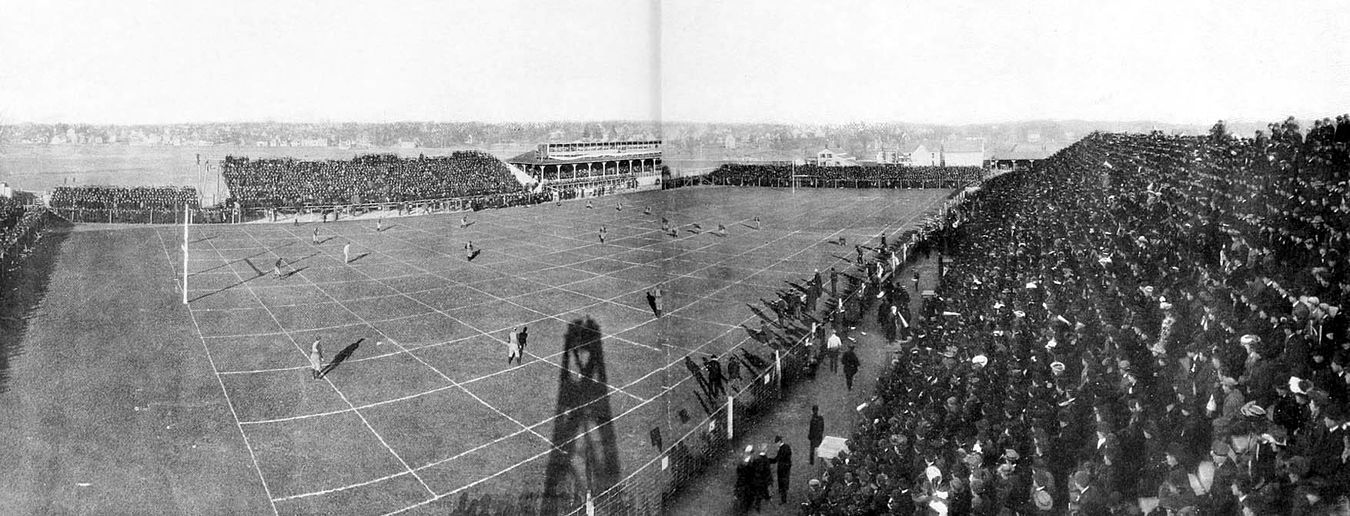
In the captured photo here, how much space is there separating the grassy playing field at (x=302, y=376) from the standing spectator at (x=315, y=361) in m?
0.10

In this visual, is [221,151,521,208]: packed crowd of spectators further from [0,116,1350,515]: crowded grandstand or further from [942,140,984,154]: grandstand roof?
[942,140,984,154]: grandstand roof

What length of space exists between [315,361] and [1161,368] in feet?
29.6

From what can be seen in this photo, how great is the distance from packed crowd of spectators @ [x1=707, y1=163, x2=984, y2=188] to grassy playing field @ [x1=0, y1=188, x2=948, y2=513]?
879 inches

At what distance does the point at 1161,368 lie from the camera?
3.54 m

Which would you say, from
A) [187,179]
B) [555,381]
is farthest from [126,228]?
[555,381]

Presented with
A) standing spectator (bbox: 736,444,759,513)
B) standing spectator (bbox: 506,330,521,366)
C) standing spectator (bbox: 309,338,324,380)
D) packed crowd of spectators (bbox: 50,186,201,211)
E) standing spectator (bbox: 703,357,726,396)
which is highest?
packed crowd of spectators (bbox: 50,186,201,211)

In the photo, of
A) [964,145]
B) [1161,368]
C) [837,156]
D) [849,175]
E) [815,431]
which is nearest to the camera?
[1161,368]

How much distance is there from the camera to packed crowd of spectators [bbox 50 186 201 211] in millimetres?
8070

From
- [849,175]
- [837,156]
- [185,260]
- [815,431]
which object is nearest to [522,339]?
[185,260]

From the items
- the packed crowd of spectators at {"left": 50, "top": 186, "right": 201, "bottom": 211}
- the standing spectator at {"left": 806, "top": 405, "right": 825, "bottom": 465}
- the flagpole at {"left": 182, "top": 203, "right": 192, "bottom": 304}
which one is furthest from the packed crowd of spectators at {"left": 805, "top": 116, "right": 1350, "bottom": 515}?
the packed crowd of spectators at {"left": 50, "top": 186, "right": 201, "bottom": 211}

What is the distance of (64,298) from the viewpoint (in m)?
7.77

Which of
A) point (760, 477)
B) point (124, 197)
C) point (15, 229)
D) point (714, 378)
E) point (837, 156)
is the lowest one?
point (760, 477)

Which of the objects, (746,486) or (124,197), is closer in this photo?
(746,486)

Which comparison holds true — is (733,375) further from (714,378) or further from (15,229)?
(15,229)
